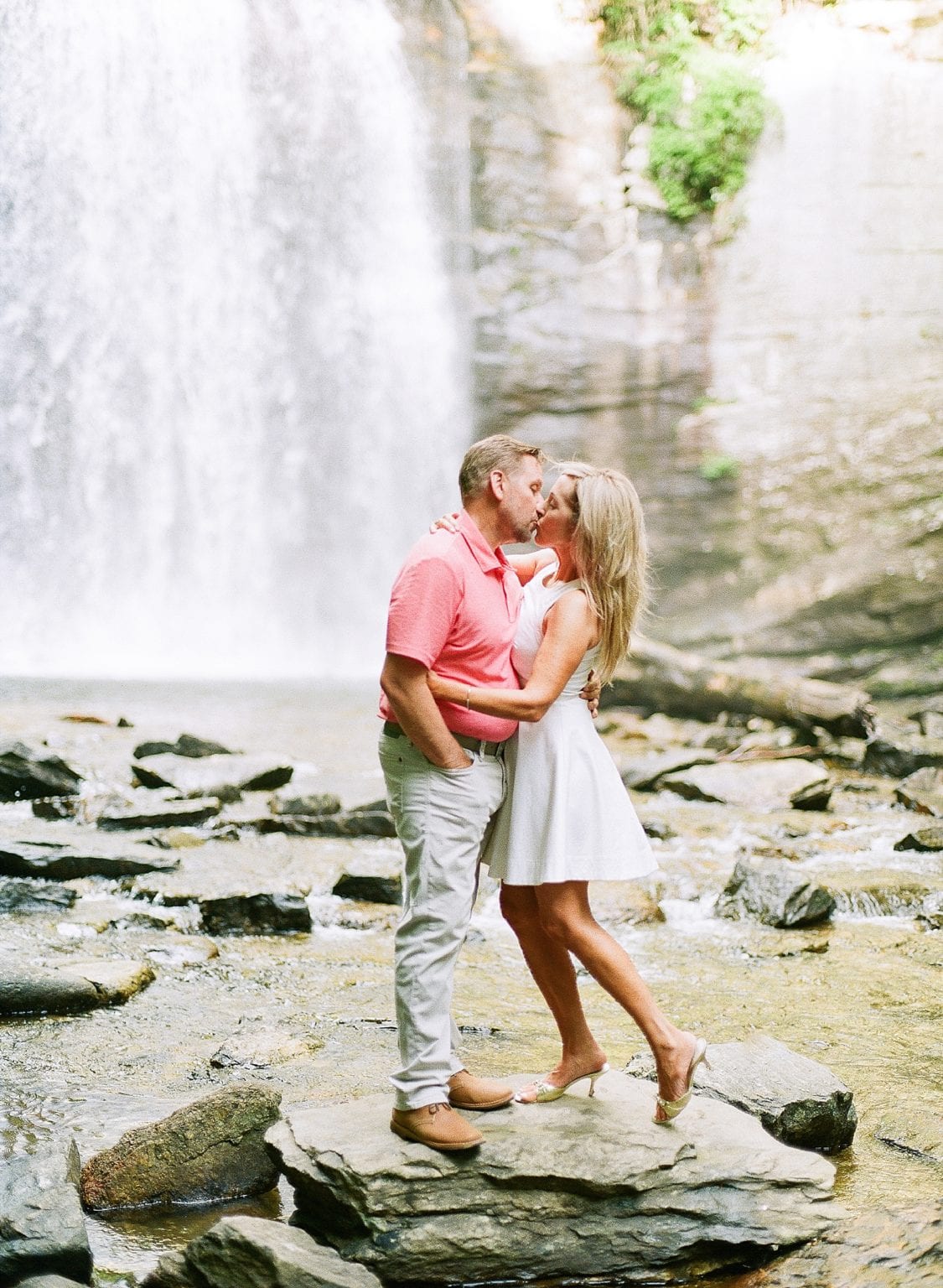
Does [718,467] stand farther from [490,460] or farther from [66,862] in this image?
[490,460]

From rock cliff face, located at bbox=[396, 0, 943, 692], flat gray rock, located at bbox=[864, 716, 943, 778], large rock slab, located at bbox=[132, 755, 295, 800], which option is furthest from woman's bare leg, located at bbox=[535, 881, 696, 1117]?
rock cliff face, located at bbox=[396, 0, 943, 692]

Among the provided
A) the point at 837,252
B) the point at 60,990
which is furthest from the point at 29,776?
the point at 837,252

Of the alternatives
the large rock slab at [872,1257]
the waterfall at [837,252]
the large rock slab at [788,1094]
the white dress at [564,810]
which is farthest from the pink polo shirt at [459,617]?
the waterfall at [837,252]

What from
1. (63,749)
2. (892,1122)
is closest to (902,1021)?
(892,1122)

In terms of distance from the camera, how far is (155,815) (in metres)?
8.27

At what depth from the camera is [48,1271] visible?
110 inches

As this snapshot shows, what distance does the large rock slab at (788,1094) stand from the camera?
359cm

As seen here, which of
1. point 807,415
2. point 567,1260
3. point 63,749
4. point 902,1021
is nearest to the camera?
point 567,1260

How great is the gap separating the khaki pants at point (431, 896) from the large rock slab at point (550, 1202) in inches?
7.9

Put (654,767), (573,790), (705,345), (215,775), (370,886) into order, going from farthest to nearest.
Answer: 1. (705,345)
2. (654,767)
3. (215,775)
4. (370,886)
5. (573,790)

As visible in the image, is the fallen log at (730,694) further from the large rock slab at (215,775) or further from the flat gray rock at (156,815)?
the flat gray rock at (156,815)

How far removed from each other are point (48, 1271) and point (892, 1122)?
249 cm

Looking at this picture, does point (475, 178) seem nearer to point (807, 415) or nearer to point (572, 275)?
point (572, 275)

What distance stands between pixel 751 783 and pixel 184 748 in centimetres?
473
